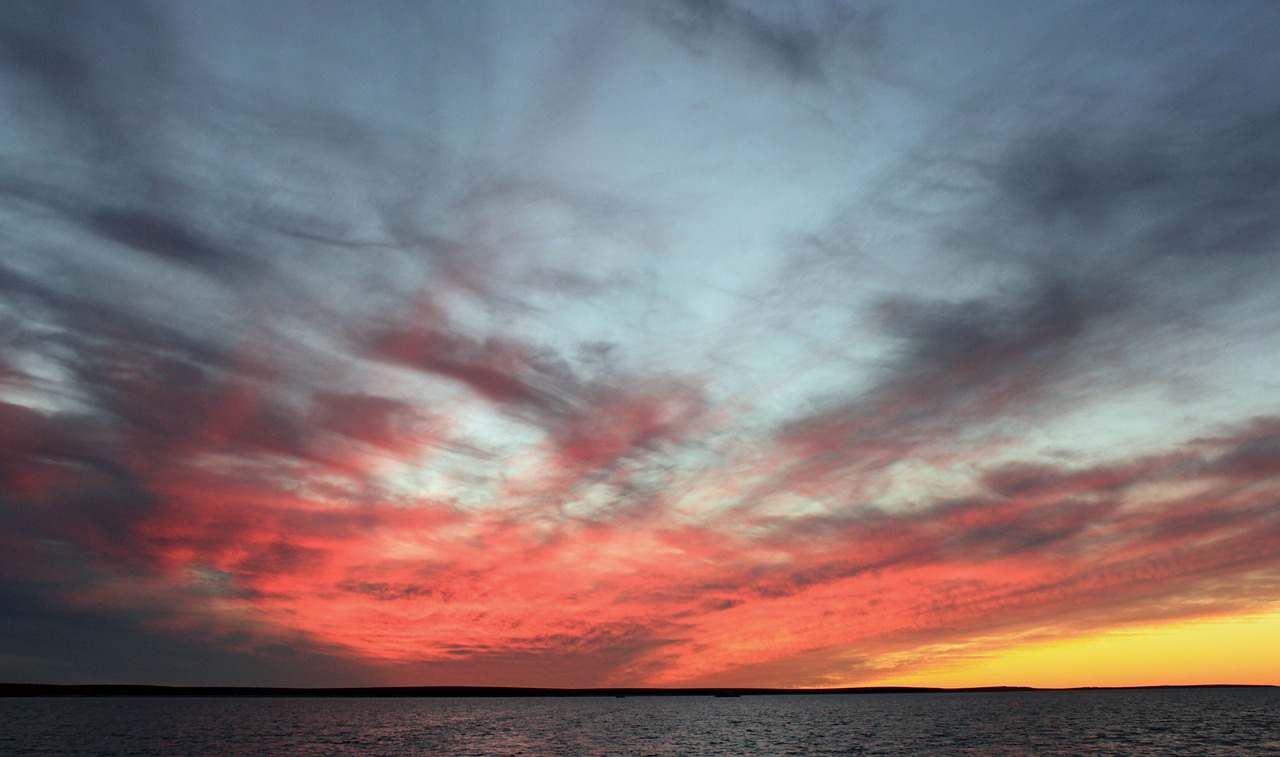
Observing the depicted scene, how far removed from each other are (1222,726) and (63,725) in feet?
845

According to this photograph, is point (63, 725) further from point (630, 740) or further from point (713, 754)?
point (713, 754)

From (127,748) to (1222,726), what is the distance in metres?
205

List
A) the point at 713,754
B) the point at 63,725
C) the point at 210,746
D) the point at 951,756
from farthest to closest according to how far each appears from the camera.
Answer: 1. the point at 63,725
2. the point at 210,746
3. the point at 713,754
4. the point at 951,756

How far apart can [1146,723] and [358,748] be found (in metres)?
166

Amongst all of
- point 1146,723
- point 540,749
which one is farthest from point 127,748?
point 1146,723

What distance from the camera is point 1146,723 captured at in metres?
175

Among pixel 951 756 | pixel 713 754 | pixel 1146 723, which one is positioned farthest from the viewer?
pixel 1146 723

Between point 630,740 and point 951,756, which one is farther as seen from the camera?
point 630,740

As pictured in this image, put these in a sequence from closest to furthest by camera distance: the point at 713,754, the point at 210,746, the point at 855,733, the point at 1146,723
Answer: the point at 713,754 < the point at 210,746 < the point at 855,733 < the point at 1146,723

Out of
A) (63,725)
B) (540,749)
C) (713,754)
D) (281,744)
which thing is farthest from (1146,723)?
(63,725)

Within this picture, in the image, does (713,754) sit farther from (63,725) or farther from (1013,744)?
(63,725)

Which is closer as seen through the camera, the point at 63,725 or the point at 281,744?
the point at 281,744

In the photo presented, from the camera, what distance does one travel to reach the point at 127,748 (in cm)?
12719

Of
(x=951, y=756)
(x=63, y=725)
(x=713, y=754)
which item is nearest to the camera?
(x=951, y=756)
